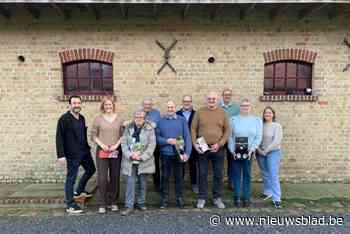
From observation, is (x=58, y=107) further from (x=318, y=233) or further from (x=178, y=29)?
(x=318, y=233)

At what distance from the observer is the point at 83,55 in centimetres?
583

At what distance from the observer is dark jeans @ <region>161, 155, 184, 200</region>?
460 cm

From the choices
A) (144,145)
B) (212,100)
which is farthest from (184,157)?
(212,100)

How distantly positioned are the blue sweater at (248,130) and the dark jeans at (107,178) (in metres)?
1.89

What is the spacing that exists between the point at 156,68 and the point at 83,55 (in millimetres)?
1531

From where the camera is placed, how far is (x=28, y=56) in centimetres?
585

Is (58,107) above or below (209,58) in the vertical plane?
below

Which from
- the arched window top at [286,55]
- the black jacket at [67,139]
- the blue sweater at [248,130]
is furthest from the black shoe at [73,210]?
the arched window top at [286,55]

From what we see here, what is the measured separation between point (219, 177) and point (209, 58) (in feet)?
8.43

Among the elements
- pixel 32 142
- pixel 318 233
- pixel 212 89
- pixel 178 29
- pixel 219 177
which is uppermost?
pixel 178 29

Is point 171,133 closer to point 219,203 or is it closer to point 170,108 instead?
point 170,108

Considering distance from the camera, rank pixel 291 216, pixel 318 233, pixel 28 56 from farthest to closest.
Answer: pixel 28 56
pixel 291 216
pixel 318 233

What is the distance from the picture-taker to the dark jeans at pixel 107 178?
4.48 meters

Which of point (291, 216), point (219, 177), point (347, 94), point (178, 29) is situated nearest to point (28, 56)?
point (178, 29)
